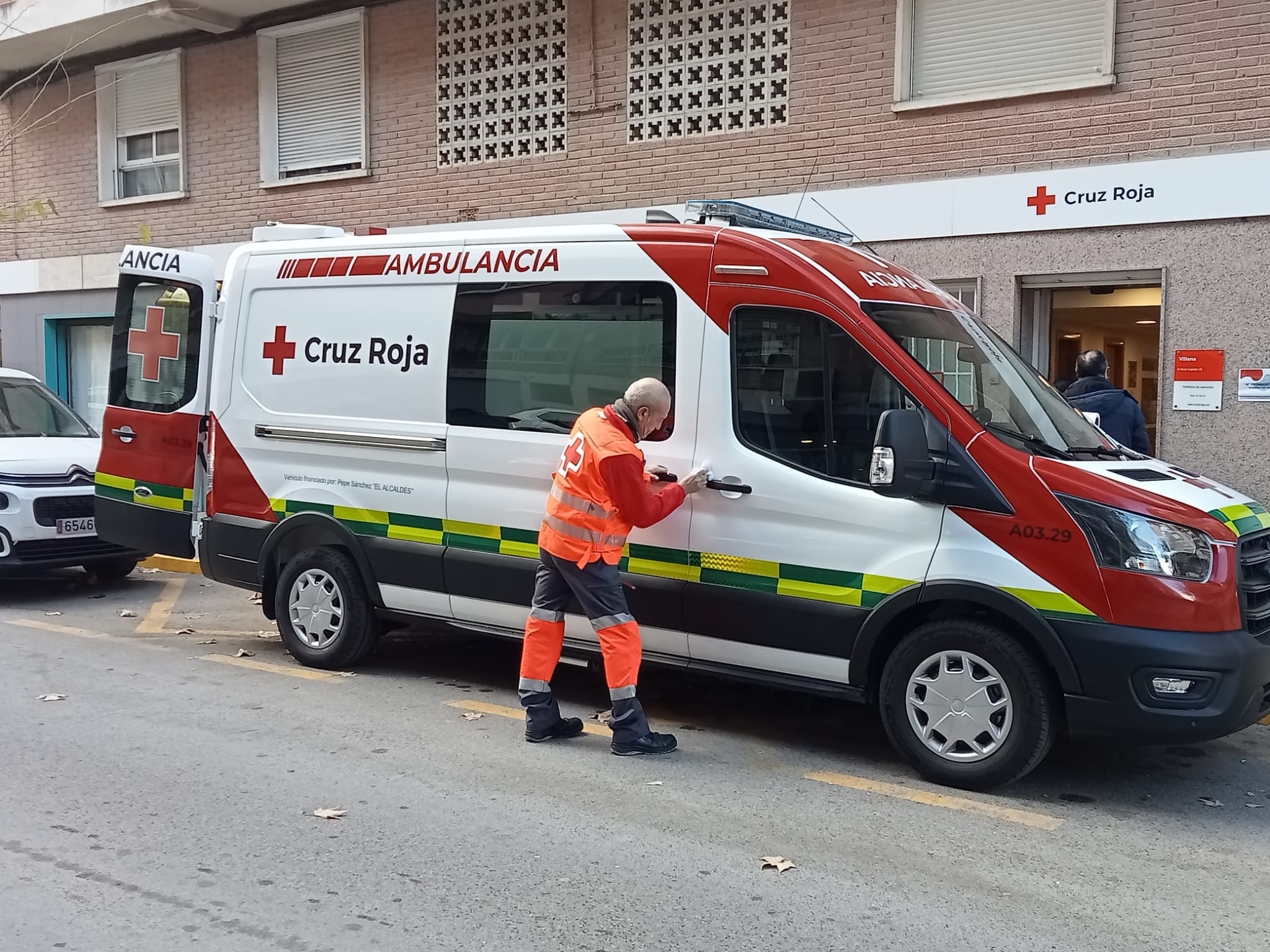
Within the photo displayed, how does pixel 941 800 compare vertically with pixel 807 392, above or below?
below

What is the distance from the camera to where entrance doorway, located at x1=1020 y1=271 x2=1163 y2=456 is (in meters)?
9.25

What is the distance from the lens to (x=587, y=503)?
536cm

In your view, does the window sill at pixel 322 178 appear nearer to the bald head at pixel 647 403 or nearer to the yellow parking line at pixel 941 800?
the bald head at pixel 647 403

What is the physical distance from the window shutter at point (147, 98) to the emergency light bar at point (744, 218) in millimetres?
11180

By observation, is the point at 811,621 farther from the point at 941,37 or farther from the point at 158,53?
the point at 158,53

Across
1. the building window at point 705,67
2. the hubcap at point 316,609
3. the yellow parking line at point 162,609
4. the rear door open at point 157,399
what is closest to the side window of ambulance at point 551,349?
the hubcap at point 316,609

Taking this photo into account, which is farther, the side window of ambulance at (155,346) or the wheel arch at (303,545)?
the side window of ambulance at (155,346)

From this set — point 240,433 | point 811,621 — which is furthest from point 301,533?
point 811,621

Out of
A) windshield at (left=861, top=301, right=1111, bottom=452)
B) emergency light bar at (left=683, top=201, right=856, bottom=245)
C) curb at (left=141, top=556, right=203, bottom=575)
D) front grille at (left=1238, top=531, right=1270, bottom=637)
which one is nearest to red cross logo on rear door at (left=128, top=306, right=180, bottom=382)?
curb at (left=141, top=556, right=203, bottom=575)

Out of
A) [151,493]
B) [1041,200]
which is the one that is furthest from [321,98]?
[1041,200]

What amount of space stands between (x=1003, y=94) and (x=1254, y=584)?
19.2ft

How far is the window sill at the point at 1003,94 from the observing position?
30.1ft

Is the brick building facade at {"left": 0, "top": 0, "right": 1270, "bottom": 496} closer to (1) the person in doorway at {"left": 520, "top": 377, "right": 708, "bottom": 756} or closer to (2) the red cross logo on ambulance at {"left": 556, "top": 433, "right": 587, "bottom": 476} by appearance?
(1) the person in doorway at {"left": 520, "top": 377, "right": 708, "bottom": 756}

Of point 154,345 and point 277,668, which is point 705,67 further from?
point 277,668
